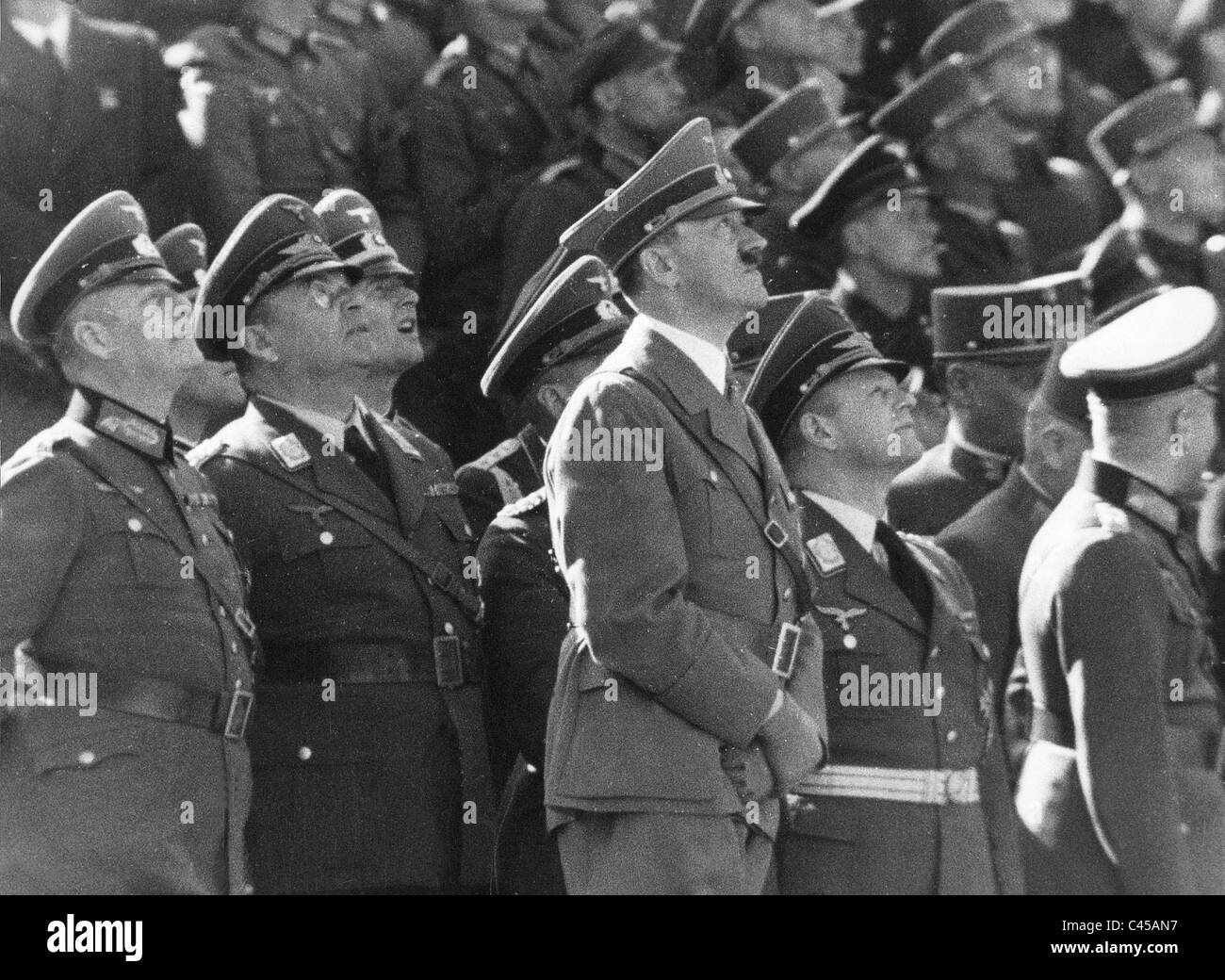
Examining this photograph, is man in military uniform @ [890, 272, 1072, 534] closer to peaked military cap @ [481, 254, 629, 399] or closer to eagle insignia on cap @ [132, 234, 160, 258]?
peaked military cap @ [481, 254, 629, 399]

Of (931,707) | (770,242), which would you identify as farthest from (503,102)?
(931,707)

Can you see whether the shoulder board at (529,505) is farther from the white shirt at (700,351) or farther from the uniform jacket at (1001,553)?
the uniform jacket at (1001,553)

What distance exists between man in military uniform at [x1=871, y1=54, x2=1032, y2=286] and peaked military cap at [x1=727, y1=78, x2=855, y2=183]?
0.30 m

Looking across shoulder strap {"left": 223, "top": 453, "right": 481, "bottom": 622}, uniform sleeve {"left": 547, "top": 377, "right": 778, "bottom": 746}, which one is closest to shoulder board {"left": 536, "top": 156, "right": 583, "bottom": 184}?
shoulder strap {"left": 223, "top": 453, "right": 481, "bottom": 622}

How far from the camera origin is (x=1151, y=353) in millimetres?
5309

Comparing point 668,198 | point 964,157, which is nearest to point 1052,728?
point 668,198

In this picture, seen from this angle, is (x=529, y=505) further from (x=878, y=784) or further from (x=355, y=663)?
(x=878, y=784)

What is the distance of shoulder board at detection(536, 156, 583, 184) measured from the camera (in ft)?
22.1

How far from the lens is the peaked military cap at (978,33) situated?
7.80 meters

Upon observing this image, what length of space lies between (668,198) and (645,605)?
872mm

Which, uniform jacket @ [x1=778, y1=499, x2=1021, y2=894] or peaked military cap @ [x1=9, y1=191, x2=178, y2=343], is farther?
peaked military cap @ [x1=9, y1=191, x2=178, y2=343]

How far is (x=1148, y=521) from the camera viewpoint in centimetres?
523

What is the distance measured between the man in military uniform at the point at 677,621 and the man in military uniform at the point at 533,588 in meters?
0.57
